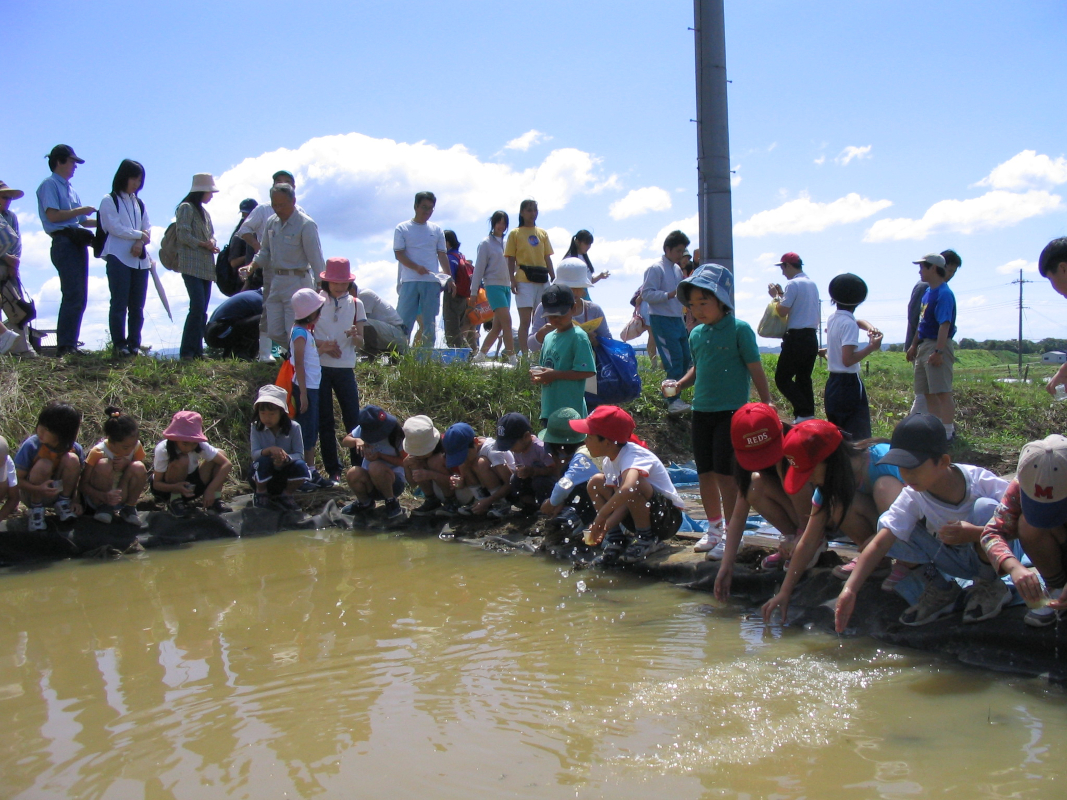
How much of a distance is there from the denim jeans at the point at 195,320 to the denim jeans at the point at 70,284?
2.69 feet

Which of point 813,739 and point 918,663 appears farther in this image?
point 918,663

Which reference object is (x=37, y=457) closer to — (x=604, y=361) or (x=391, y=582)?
(x=391, y=582)

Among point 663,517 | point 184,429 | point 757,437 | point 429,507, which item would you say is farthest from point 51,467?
point 757,437

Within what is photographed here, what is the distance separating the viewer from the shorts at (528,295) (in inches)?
339

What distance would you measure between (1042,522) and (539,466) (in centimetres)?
313

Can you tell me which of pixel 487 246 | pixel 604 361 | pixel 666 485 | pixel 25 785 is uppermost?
pixel 487 246

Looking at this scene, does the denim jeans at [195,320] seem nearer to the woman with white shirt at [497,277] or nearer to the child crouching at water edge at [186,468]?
the child crouching at water edge at [186,468]

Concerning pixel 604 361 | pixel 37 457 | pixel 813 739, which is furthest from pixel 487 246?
pixel 813 739

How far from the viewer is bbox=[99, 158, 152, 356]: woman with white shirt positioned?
6934 millimetres

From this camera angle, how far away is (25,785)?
230cm

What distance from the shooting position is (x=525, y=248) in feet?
27.9

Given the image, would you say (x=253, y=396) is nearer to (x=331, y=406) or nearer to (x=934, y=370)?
(x=331, y=406)

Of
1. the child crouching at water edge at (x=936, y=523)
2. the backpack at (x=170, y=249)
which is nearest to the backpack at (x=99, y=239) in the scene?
the backpack at (x=170, y=249)

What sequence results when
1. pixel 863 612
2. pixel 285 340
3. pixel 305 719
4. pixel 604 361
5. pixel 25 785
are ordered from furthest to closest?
pixel 285 340 < pixel 604 361 < pixel 863 612 < pixel 305 719 < pixel 25 785
